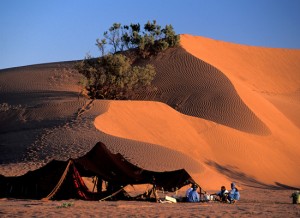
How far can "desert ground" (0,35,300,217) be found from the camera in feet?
67.9

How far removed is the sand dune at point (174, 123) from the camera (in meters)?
32.6

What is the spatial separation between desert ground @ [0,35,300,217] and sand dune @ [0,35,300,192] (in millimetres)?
78

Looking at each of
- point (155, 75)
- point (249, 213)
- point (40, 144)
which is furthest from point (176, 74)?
point (249, 213)

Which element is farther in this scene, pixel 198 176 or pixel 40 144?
pixel 40 144

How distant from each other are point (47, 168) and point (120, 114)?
693 inches

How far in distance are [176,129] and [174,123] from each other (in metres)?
0.78

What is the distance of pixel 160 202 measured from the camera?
69.5 ft

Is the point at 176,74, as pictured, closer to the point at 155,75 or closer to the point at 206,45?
the point at 155,75

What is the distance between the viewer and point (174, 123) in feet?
135

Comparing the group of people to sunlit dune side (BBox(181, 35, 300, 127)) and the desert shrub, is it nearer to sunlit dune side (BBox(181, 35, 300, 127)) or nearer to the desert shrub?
the desert shrub

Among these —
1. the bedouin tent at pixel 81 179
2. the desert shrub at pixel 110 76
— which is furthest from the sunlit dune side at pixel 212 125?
the bedouin tent at pixel 81 179

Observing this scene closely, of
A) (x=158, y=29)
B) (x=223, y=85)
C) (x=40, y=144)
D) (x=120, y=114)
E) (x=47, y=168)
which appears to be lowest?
(x=47, y=168)

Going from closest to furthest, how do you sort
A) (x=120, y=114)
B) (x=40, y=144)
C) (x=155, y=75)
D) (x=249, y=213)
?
1. (x=249, y=213)
2. (x=40, y=144)
3. (x=120, y=114)
4. (x=155, y=75)

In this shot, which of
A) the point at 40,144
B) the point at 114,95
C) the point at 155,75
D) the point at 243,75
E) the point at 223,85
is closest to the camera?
the point at 40,144
